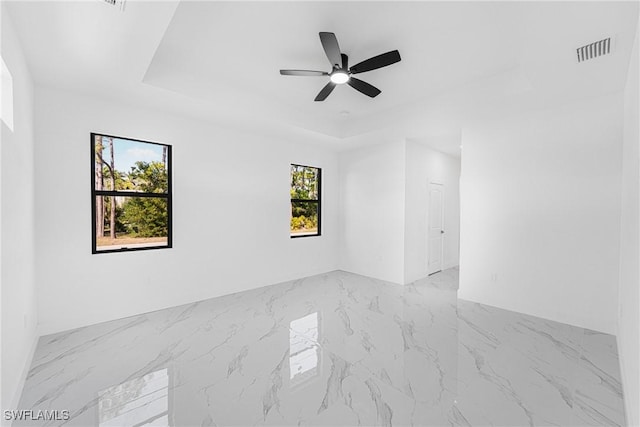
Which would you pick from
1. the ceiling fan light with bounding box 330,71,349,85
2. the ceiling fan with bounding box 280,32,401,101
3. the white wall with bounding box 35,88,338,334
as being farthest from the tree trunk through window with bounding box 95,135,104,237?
the ceiling fan light with bounding box 330,71,349,85

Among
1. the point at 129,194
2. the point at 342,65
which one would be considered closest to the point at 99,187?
the point at 129,194

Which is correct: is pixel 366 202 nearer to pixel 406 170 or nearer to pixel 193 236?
pixel 406 170

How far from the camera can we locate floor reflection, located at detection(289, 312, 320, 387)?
2.34 m

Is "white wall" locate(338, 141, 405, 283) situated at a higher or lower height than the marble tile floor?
higher

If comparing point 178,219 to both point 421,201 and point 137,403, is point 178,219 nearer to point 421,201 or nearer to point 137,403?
point 137,403

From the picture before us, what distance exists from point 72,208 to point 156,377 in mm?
2213

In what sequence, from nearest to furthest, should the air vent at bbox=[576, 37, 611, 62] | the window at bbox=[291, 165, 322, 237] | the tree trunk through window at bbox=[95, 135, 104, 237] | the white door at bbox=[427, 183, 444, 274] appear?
1. the air vent at bbox=[576, 37, 611, 62]
2. the tree trunk through window at bbox=[95, 135, 104, 237]
3. the window at bbox=[291, 165, 322, 237]
4. the white door at bbox=[427, 183, 444, 274]

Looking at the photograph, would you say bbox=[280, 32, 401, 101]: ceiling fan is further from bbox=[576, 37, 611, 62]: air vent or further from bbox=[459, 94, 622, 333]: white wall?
bbox=[459, 94, 622, 333]: white wall

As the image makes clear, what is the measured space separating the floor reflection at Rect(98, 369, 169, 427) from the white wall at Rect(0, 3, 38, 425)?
54cm

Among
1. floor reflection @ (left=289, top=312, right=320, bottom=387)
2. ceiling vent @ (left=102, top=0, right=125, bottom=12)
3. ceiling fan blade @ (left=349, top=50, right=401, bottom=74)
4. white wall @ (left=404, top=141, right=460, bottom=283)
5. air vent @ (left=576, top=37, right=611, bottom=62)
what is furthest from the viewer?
white wall @ (left=404, top=141, right=460, bottom=283)

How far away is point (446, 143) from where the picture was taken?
5.30 m

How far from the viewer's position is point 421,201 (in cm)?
550

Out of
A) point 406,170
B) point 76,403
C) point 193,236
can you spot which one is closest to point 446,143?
point 406,170

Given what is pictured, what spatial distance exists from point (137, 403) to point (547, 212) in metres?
4.61
